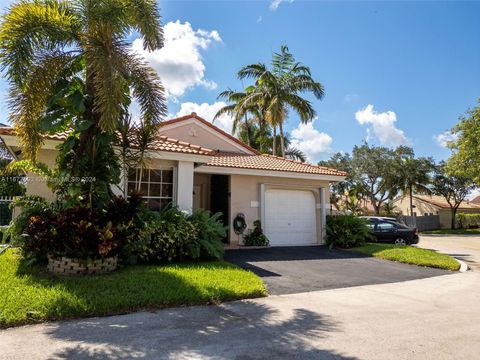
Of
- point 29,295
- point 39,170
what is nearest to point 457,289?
point 29,295

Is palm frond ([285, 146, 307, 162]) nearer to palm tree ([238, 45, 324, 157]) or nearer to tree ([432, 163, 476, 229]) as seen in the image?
palm tree ([238, 45, 324, 157])

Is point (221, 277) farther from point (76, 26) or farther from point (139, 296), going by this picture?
point (76, 26)

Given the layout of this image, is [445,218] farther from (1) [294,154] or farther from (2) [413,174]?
(1) [294,154]

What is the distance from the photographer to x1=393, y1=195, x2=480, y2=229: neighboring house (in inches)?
1729

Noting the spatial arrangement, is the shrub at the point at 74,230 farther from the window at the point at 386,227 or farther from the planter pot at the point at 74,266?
the window at the point at 386,227

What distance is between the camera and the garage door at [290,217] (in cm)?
1409

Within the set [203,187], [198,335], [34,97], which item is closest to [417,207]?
[203,187]

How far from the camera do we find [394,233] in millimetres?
17266

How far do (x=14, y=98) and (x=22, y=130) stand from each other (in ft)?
2.17

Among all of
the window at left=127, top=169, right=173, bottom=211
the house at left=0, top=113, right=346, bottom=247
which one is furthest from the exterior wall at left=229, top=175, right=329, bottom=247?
the window at left=127, top=169, right=173, bottom=211

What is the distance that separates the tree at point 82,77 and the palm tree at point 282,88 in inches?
541

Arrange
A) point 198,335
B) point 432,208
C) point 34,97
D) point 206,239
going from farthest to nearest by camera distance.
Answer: point 432,208
point 206,239
point 34,97
point 198,335

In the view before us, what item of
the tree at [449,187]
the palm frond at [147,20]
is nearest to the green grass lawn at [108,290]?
the palm frond at [147,20]

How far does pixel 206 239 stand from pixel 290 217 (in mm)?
6190
